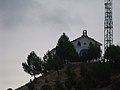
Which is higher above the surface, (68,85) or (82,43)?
(82,43)

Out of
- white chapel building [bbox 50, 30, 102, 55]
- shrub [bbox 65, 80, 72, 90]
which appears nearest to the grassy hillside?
shrub [bbox 65, 80, 72, 90]

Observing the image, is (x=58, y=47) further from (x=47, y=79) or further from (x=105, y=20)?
(x=105, y=20)

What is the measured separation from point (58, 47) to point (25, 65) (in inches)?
276

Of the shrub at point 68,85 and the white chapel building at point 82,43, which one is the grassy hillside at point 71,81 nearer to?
the shrub at point 68,85

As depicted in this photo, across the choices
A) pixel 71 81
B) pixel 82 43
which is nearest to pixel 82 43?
pixel 82 43

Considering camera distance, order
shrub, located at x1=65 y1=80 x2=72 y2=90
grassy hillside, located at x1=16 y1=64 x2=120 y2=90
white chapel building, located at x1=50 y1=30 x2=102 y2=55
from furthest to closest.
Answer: white chapel building, located at x1=50 y1=30 x2=102 y2=55
grassy hillside, located at x1=16 y1=64 x2=120 y2=90
shrub, located at x1=65 y1=80 x2=72 y2=90

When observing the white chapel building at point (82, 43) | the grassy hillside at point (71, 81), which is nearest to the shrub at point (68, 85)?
the grassy hillside at point (71, 81)

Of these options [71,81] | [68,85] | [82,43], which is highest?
[82,43]

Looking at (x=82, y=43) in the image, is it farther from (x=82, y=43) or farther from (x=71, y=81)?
(x=71, y=81)

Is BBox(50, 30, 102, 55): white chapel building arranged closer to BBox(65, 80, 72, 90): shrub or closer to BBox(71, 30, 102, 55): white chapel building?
BBox(71, 30, 102, 55): white chapel building

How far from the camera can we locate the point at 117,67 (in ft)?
227

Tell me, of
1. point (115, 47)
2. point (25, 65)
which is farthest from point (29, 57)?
point (115, 47)

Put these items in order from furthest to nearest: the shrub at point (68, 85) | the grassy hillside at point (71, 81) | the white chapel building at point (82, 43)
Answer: the white chapel building at point (82, 43) < the grassy hillside at point (71, 81) < the shrub at point (68, 85)

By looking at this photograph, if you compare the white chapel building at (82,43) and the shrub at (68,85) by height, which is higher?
the white chapel building at (82,43)
